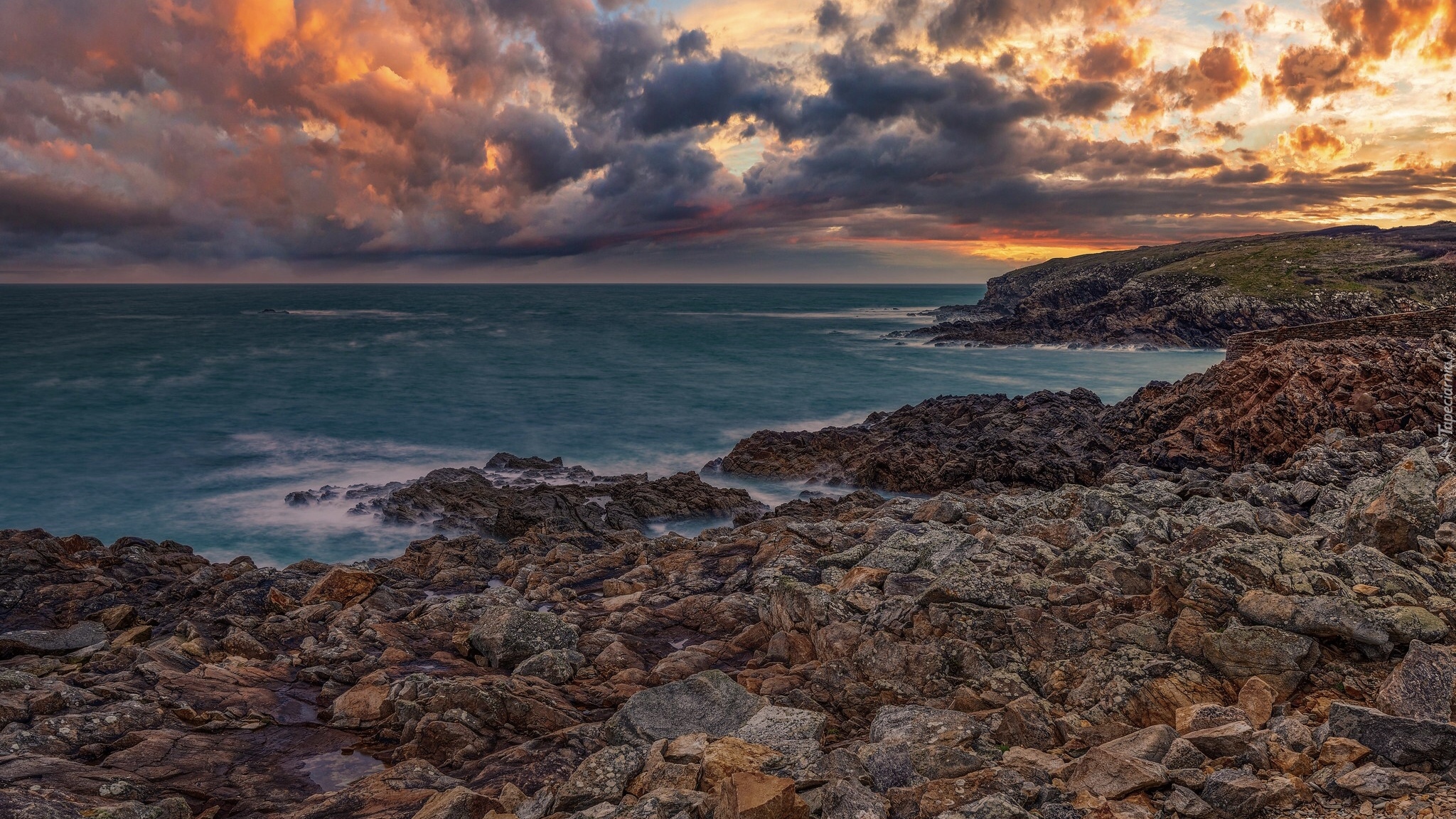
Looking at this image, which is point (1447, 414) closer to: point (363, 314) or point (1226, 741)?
point (1226, 741)

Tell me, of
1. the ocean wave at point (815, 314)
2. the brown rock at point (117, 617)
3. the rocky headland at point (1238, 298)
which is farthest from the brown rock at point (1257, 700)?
the ocean wave at point (815, 314)

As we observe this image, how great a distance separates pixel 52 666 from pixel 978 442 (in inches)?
988

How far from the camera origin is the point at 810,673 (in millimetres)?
8445

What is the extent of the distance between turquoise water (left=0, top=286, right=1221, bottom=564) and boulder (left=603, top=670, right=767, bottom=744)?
16586 millimetres

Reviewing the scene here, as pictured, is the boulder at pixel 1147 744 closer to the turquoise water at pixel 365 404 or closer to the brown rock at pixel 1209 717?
the brown rock at pixel 1209 717

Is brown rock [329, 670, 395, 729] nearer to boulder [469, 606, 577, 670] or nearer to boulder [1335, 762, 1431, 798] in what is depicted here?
boulder [469, 606, 577, 670]

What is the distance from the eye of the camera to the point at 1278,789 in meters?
4.70

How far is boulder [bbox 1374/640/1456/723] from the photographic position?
565 centimetres

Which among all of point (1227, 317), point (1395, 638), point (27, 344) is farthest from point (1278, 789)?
point (27, 344)

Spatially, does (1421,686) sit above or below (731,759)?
above

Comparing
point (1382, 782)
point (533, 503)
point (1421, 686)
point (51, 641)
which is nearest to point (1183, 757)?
point (1382, 782)

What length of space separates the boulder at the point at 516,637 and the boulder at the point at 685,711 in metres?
2.34

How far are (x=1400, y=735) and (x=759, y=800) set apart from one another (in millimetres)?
4206

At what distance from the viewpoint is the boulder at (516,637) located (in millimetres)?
9633
